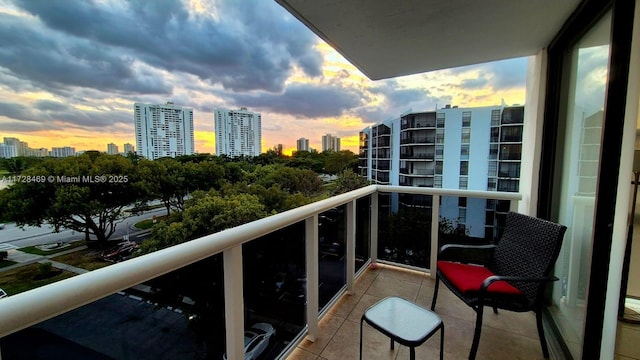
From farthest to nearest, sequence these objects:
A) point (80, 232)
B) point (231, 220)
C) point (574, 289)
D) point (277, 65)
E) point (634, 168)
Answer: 1. point (277, 65)
2. point (80, 232)
3. point (231, 220)
4. point (574, 289)
5. point (634, 168)

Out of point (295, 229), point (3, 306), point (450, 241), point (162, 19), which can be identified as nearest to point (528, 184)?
point (450, 241)

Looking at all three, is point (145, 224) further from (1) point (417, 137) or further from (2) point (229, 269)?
(1) point (417, 137)

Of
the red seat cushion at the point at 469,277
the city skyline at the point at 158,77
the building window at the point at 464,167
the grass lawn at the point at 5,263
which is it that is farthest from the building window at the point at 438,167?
the grass lawn at the point at 5,263

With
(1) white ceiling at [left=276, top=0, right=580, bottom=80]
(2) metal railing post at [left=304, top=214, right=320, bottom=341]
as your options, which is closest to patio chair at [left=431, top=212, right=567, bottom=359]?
(2) metal railing post at [left=304, top=214, right=320, bottom=341]

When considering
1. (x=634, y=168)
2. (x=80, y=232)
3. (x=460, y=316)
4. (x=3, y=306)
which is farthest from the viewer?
(x=80, y=232)

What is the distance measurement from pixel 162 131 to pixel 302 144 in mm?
10133

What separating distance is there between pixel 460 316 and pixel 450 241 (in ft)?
2.69

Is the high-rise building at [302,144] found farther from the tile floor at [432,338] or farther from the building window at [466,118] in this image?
the tile floor at [432,338]

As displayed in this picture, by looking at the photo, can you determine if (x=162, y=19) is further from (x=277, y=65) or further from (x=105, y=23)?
(x=277, y=65)

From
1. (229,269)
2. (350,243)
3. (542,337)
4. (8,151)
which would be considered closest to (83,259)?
(8,151)

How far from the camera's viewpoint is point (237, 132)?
20.7 meters

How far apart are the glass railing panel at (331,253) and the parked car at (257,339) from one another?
0.58 meters

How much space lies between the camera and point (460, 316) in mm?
2221

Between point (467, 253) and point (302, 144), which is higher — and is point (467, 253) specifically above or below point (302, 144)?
below
